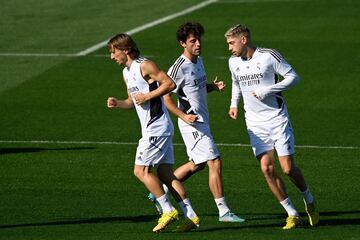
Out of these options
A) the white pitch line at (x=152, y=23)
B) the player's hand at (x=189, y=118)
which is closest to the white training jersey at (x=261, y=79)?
the player's hand at (x=189, y=118)

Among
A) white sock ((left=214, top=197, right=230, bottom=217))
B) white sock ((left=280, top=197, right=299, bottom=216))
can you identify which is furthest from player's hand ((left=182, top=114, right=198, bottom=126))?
white sock ((left=280, top=197, right=299, bottom=216))

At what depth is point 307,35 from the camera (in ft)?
104

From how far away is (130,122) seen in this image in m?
23.4

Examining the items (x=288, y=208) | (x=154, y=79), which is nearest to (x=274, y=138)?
(x=288, y=208)

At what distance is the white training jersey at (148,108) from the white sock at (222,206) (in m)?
1.23

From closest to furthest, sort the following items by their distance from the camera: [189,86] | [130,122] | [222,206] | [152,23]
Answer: [222,206], [189,86], [130,122], [152,23]

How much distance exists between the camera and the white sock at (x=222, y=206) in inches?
616

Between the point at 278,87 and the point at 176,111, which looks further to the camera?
the point at 176,111

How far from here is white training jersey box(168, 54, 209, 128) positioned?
15.7 metres

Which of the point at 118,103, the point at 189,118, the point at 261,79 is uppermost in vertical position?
the point at 118,103

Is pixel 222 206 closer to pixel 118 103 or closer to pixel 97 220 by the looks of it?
pixel 97 220

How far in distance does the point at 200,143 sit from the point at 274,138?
1.03 metres

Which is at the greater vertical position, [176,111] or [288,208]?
[176,111]

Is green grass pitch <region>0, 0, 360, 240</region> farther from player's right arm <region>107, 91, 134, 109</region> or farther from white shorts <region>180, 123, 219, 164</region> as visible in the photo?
player's right arm <region>107, 91, 134, 109</region>
